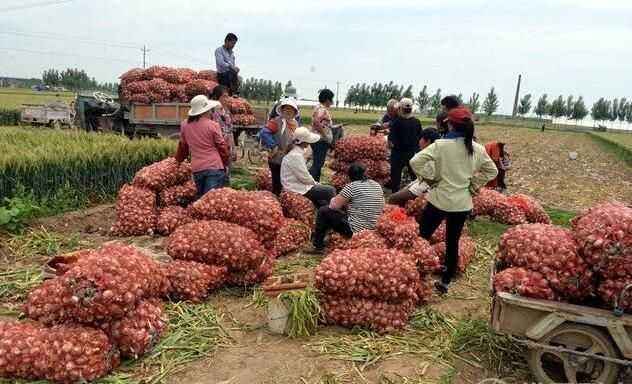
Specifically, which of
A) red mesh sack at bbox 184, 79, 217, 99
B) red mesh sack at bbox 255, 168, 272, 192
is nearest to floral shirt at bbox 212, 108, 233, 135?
red mesh sack at bbox 255, 168, 272, 192

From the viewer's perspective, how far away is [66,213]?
8.36 m

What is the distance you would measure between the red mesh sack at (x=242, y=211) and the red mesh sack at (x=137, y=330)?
5.80 feet

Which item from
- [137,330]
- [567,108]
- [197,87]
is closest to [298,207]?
[137,330]

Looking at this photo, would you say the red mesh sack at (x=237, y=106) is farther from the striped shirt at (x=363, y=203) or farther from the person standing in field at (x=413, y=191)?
the striped shirt at (x=363, y=203)

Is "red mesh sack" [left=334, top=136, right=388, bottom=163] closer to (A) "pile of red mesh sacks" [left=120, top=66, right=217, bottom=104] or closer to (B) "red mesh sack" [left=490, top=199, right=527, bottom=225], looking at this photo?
(B) "red mesh sack" [left=490, top=199, right=527, bottom=225]

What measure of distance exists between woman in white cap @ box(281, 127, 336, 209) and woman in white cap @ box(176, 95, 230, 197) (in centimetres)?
94

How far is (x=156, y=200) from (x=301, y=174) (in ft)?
7.70

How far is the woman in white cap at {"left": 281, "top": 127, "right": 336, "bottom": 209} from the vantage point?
7559 millimetres

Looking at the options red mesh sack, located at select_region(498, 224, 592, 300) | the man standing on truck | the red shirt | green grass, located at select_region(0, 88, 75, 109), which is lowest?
green grass, located at select_region(0, 88, 75, 109)

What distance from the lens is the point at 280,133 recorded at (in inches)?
335

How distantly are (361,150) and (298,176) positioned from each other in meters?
2.89

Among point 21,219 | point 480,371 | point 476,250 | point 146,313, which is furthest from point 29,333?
point 476,250

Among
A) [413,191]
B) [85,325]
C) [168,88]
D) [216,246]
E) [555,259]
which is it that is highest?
[168,88]

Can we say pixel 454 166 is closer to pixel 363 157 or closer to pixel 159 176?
pixel 159 176
